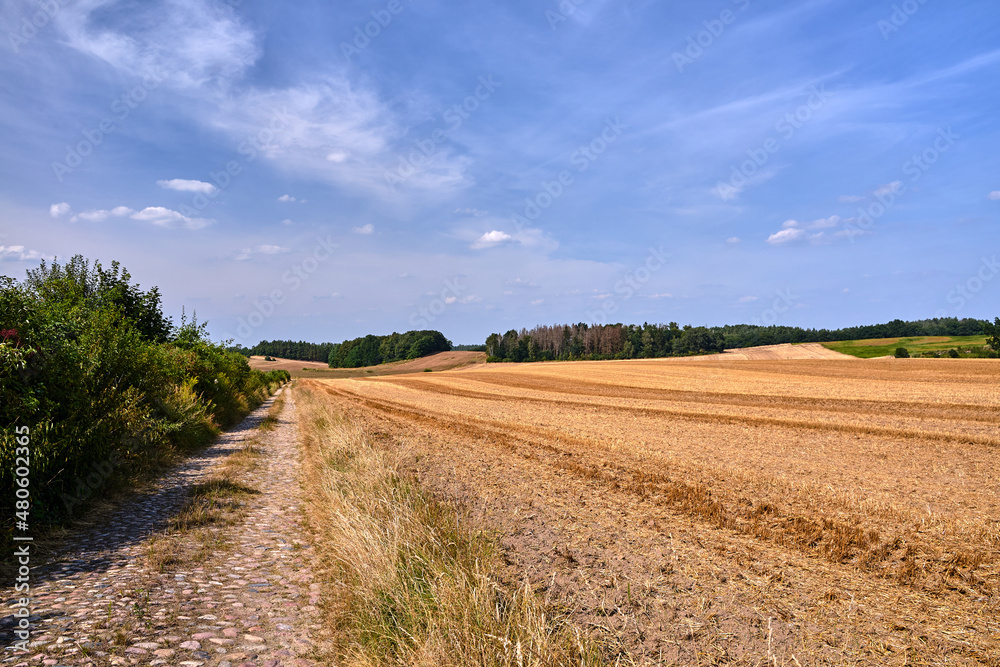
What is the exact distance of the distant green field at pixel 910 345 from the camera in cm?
6747

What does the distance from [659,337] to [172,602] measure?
4458 inches

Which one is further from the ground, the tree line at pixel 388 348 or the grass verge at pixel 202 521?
the tree line at pixel 388 348

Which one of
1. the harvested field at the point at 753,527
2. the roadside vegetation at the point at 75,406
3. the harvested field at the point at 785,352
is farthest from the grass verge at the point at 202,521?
the harvested field at the point at 785,352

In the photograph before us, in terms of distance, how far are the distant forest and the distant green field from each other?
6.81m

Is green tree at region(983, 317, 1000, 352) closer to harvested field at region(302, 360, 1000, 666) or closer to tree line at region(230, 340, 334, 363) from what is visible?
harvested field at region(302, 360, 1000, 666)

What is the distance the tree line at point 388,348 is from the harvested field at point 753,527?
391 feet

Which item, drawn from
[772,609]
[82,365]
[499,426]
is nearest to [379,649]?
[772,609]

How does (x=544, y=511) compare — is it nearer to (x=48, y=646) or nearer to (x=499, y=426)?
(x=48, y=646)

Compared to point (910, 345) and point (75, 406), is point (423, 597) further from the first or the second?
point (910, 345)

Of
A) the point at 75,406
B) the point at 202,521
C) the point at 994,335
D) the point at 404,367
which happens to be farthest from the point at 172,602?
the point at 404,367

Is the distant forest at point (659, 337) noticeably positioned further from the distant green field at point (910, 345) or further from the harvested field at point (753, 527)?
the harvested field at point (753, 527)

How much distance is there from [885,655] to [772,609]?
896mm

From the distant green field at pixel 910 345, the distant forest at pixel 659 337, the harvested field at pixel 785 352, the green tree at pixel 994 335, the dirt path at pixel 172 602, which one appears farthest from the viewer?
the distant forest at pixel 659 337

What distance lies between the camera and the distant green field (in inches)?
2656
